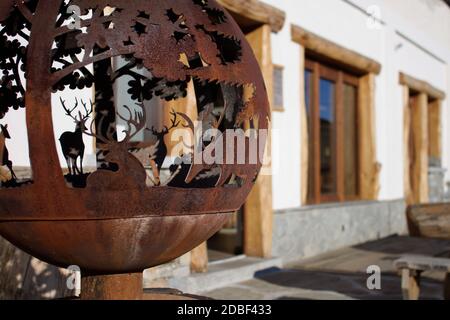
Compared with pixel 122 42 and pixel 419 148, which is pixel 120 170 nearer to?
pixel 122 42

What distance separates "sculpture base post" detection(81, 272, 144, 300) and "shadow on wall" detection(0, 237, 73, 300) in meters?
1.57

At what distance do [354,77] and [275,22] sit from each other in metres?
3.12

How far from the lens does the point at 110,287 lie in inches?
89.0

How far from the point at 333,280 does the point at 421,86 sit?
276 inches

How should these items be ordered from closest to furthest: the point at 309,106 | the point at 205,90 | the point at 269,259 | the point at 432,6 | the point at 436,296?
the point at 205,90 < the point at 436,296 < the point at 269,259 < the point at 309,106 < the point at 432,6

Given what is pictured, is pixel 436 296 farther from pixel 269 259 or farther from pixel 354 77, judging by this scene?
pixel 354 77

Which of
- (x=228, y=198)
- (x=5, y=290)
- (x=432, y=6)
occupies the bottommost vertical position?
(x=5, y=290)

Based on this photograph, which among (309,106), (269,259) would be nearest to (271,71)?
(309,106)

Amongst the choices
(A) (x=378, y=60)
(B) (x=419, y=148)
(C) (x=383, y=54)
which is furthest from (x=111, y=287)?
(B) (x=419, y=148)

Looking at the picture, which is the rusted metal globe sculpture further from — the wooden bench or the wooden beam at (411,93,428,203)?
the wooden beam at (411,93,428,203)

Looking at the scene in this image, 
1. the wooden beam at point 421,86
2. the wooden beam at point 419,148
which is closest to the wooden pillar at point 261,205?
the wooden beam at point 421,86

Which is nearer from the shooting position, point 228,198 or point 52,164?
point 52,164

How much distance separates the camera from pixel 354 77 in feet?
30.2

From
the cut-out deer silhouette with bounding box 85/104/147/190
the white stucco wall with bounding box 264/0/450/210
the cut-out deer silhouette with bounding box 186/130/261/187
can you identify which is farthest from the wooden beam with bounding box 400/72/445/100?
the cut-out deer silhouette with bounding box 85/104/147/190
